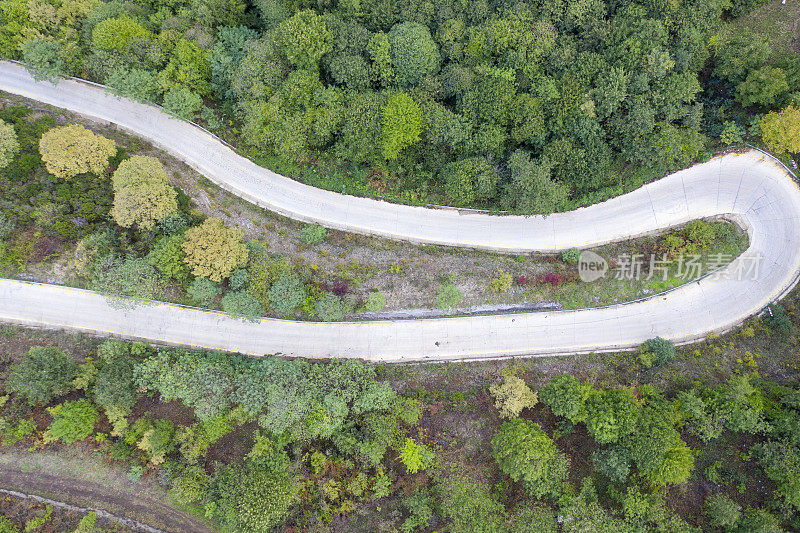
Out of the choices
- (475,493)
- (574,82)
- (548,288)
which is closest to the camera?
(475,493)

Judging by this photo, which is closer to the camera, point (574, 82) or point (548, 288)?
point (574, 82)

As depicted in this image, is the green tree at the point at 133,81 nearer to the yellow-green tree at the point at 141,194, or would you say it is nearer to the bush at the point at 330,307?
the yellow-green tree at the point at 141,194

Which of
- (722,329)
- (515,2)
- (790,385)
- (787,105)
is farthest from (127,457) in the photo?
(787,105)

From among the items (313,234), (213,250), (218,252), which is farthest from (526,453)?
(213,250)

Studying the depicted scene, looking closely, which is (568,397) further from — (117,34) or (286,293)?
(117,34)

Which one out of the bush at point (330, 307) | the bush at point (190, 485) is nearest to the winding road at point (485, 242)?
the bush at point (330, 307)

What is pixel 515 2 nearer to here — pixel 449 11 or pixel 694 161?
pixel 449 11
